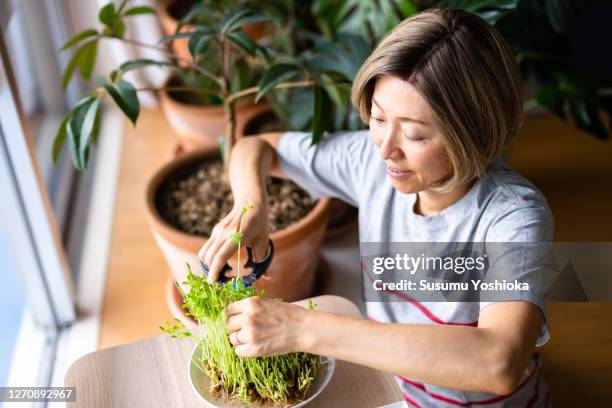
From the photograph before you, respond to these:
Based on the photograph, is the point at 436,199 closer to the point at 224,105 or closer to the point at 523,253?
the point at 523,253

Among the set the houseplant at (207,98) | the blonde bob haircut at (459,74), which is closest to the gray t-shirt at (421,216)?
the blonde bob haircut at (459,74)

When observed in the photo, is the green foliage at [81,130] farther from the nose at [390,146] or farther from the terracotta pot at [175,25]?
the terracotta pot at [175,25]

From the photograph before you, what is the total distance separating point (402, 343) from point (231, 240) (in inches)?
12.1

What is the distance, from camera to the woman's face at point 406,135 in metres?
0.98

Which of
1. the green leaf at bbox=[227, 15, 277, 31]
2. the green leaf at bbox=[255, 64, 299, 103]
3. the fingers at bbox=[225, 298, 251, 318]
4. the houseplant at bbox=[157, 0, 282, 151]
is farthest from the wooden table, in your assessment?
the houseplant at bbox=[157, 0, 282, 151]

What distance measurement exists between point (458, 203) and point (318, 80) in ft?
1.69

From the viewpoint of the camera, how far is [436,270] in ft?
3.94

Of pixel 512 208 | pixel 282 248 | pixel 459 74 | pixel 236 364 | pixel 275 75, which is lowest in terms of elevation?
pixel 282 248

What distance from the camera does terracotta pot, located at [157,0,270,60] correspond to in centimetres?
210

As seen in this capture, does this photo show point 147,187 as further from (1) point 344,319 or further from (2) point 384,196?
(1) point 344,319

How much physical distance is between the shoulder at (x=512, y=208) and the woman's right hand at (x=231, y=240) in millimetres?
373

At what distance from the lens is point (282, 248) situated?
4.85 ft

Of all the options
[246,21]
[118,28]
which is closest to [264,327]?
[246,21]

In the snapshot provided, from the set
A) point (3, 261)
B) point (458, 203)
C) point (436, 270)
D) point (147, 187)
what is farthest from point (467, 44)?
point (3, 261)
